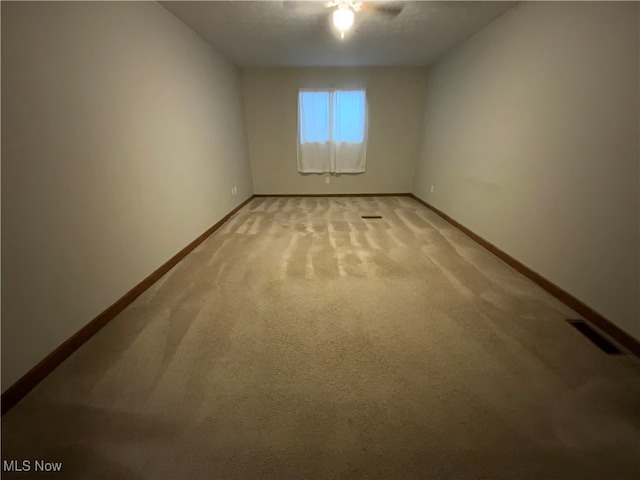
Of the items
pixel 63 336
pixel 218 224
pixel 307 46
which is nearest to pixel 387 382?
pixel 63 336

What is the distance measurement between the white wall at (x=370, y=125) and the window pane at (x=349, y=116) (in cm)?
14

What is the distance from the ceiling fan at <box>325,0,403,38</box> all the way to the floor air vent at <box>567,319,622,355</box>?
2797 mm

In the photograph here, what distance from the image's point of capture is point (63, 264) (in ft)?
5.41

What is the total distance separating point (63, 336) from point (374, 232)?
3.02 metres

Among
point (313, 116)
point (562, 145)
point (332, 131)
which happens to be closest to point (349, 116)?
point (332, 131)

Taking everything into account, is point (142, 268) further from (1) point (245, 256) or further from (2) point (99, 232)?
(1) point (245, 256)

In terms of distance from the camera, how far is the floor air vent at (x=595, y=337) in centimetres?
168

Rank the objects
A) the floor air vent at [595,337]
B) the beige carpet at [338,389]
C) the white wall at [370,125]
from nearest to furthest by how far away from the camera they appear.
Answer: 1. the beige carpet at [338,389]
2. the floor air vent at [595,337]
3. the white wall at [370,125]

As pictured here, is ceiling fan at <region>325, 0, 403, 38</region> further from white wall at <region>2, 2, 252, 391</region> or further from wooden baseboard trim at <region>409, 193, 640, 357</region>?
wooden baseboard trim at <region>409, 193, 640, 357</region>

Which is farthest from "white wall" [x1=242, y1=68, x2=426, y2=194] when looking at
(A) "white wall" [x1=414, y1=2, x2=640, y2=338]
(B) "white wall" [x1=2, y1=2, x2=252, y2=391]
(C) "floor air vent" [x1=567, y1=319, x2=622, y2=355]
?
(C) "floor air vent" [x1=567, y1=319, x2=622, y2=355]

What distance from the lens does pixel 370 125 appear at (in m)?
5.66

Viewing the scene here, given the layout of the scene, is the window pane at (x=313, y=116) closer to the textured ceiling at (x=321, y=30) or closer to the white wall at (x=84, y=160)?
the textured ceiling at (x=321, y=30)

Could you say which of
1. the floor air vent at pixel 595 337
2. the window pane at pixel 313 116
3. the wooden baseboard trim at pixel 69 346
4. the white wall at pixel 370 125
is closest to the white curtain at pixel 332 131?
the window pane at pixel 313 116

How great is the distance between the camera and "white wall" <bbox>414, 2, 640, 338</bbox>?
68.4 inches
